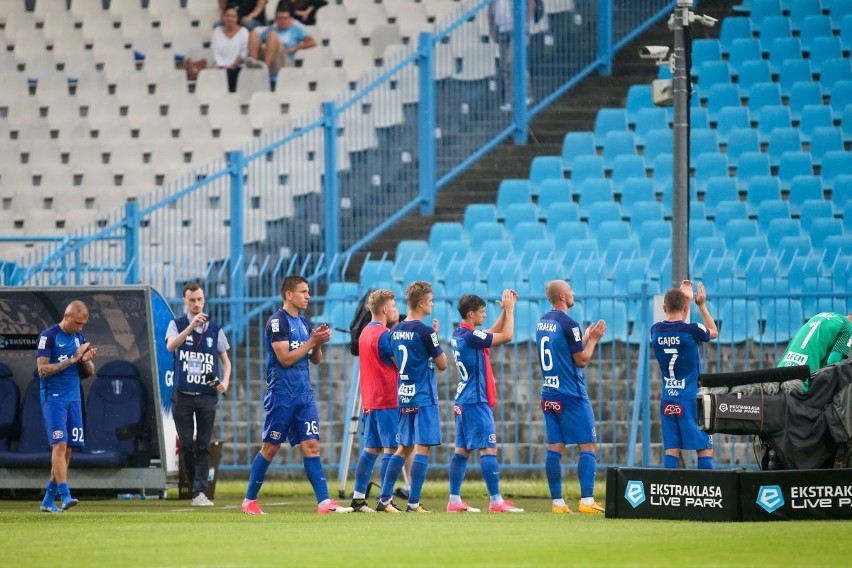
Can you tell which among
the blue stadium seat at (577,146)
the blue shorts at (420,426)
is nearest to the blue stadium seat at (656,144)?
the blue stadium seat at (577,146)

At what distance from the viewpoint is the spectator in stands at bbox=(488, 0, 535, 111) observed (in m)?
20.8

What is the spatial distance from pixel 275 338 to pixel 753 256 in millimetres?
6603

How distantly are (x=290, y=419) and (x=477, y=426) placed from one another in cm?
160

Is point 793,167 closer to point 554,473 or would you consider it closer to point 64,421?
point 554,473

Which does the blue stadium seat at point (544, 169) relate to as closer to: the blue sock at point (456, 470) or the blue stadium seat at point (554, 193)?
the blue stadium seat at point (554, 193)

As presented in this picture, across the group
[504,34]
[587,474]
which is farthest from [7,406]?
[504,34]

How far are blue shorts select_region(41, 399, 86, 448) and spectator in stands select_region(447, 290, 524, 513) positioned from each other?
3.32 meters

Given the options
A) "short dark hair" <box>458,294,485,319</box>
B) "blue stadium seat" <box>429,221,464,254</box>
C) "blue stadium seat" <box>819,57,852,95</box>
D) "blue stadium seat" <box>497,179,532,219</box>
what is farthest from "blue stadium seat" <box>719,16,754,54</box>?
"short dark hair" <box>458,294,485,319</box>

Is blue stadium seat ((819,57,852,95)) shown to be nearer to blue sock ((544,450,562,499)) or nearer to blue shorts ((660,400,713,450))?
blue shorts ((660,400,713,450))

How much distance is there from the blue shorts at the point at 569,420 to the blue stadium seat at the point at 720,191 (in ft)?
24.1

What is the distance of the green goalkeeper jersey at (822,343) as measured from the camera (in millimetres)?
12297

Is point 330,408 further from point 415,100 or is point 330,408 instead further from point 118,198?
point 118,198

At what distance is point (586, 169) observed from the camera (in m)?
20.1

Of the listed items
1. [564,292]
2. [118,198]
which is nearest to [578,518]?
[564,292]
